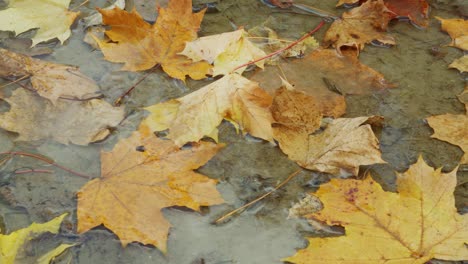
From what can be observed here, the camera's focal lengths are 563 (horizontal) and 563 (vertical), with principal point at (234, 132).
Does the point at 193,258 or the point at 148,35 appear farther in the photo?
the point at 148,35

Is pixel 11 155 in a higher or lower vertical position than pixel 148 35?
lower

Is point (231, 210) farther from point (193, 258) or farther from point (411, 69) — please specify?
point (411, 69)

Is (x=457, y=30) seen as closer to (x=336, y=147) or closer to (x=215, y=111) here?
(x=336, y=147)

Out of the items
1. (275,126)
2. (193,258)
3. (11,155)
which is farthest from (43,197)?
(275,126)

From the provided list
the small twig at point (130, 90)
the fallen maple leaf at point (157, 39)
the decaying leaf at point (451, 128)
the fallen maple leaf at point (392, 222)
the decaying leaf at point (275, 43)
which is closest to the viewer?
the fallen maple leaf at point (392, 222)

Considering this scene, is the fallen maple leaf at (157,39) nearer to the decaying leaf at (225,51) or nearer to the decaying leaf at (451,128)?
the decaying leaf at (225,51)

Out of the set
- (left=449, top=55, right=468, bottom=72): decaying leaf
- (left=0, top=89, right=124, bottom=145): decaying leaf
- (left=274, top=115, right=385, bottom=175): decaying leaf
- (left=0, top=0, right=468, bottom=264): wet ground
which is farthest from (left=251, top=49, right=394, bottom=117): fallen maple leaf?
(left=0, top=89, right=124, bottom=145): decaying leaf

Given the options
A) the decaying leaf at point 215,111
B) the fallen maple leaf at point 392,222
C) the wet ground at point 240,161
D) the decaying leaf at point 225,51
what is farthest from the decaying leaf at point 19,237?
the decaying leaf at point 225,51

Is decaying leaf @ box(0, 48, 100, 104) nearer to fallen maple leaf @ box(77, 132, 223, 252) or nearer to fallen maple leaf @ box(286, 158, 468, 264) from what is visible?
fallen maple leaf @ box(77, 132, 223, 252)
